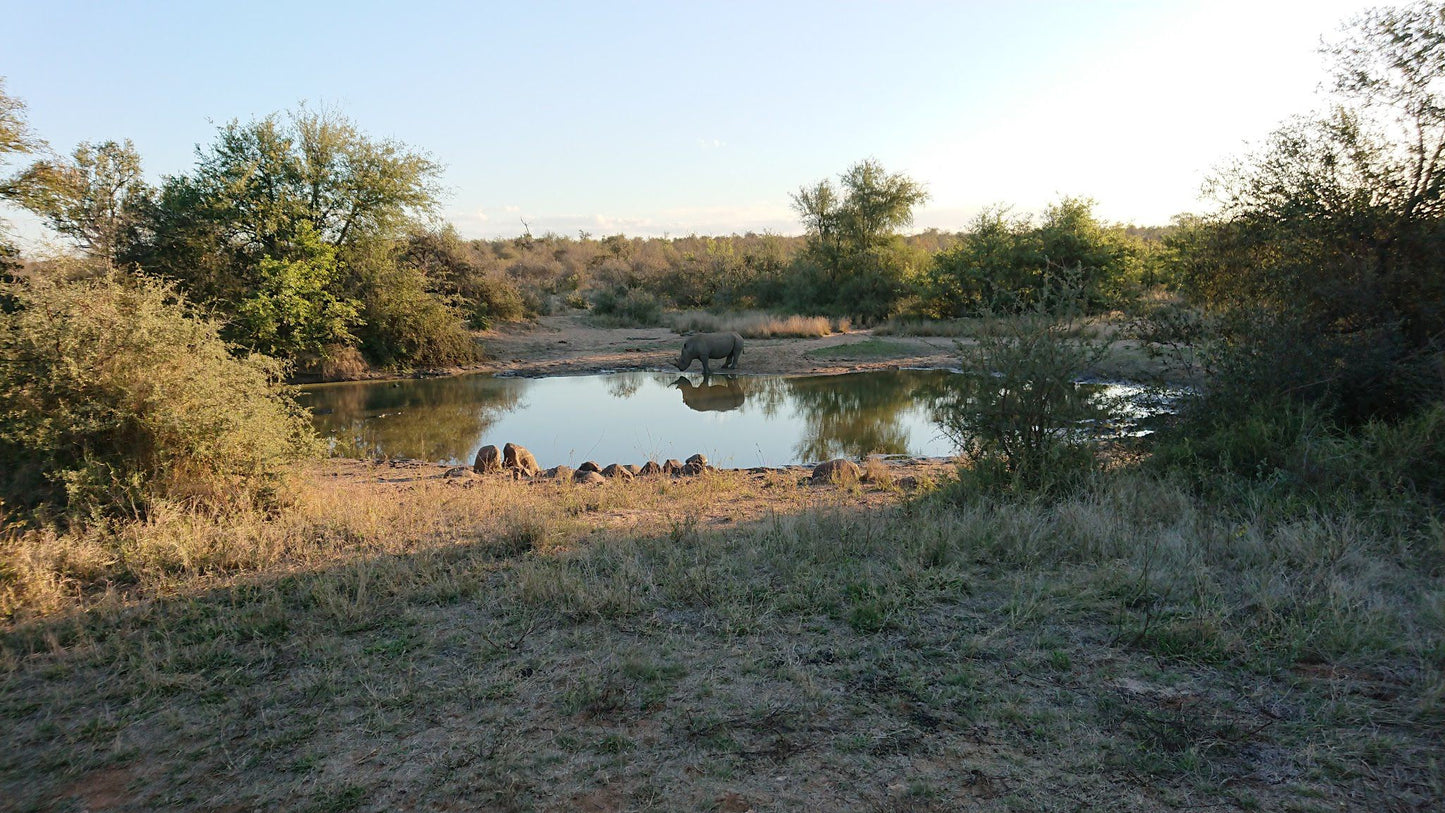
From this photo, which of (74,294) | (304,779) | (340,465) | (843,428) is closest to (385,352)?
(340,465)

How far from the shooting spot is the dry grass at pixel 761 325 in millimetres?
29375

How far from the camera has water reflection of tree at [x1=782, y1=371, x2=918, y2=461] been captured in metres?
13.0

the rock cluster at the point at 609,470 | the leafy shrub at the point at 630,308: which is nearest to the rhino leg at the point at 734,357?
the leafy shrub at the point at 630,308

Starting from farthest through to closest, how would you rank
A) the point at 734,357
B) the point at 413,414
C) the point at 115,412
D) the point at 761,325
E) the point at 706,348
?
the point at 761,325
the point at 734,357
the point at 706,348
the point at 413,414
the point at 115,412

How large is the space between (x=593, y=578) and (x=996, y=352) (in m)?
4.03

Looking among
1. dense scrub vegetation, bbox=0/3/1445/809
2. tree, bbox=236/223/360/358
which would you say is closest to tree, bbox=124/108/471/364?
tree, bbox=236/223/360/358

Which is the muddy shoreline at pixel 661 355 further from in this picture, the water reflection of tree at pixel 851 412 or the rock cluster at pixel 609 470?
the rock cluster at pixel 609 470

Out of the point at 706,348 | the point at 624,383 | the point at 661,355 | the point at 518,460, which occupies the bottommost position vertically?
the point at 518,460

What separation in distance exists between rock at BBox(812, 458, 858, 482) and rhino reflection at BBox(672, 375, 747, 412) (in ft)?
26.5

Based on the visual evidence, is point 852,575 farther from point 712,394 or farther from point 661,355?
point 661,355

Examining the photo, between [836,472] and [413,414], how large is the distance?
1156 cm

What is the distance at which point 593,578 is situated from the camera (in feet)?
15.1

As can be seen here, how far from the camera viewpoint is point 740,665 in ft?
11.7

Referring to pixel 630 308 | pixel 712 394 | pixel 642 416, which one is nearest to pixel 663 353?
pixel 712 394
